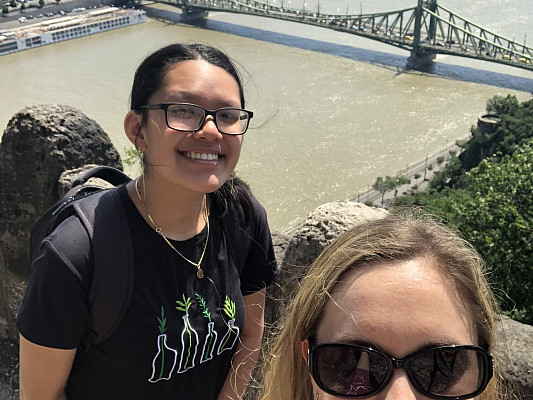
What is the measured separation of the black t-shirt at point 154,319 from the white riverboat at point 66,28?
24767 millimetres

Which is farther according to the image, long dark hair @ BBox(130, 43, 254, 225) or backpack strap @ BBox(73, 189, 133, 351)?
long dark hair @ BBox(130, 43, 254, 225)

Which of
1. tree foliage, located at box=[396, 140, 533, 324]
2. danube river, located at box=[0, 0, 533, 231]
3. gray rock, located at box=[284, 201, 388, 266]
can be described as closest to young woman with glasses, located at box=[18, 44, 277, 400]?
gray rock, located at box=[284, 201, 388, 266]

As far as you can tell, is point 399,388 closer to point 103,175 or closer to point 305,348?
point 305,348

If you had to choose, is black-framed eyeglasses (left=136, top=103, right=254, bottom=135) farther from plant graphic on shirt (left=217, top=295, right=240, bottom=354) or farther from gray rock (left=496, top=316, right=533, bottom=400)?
gray rock (left=496, top=316, right=533, bottom=400)

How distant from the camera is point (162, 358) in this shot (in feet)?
4.67

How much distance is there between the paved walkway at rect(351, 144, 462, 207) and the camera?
14.4m

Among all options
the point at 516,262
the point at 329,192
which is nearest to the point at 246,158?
the point at 329,192

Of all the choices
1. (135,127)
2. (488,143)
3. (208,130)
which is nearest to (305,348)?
(208,130)

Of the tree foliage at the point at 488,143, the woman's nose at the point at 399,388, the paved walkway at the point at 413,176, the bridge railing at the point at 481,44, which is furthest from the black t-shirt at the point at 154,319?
the bridge railing at the point at 481,44

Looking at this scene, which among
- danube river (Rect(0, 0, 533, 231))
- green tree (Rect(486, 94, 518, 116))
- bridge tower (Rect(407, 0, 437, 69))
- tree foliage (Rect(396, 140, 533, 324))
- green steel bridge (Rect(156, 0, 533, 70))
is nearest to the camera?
tree foliage (Rect(396, 140, 533, 324))

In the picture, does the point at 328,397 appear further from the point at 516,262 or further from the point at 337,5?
the point at 337,5

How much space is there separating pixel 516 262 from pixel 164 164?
653cm

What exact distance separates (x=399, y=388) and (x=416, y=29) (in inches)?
1016

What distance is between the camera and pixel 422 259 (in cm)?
Answer: 105
